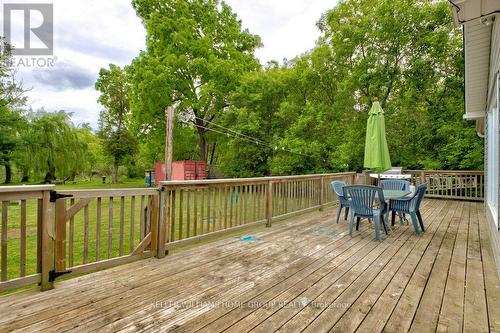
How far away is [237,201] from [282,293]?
6.97 feet

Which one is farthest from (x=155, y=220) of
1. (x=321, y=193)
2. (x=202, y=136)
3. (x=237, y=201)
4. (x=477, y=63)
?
(x=202, y=136)

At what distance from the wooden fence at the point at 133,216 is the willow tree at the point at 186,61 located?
30.0 feet

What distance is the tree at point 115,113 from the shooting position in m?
21.0

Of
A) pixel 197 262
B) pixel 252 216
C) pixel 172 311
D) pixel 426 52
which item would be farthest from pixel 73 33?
Answer: pixel 426 52

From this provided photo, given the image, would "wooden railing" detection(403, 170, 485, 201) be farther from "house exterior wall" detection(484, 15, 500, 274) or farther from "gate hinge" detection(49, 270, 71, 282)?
"gate hinge" detection(49, 270, 71, 282)

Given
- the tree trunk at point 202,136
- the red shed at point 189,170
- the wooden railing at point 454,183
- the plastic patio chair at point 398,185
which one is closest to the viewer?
the plastic patio chair at point 398,185

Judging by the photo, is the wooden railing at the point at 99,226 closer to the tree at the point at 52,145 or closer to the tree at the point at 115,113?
the tree at the point at 52,145

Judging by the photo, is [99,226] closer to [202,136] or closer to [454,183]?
[454,183]

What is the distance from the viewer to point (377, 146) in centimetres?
521

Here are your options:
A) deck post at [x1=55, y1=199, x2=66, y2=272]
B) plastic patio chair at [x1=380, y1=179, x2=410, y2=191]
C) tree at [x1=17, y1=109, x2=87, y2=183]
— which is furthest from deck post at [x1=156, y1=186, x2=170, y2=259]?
tree at [x1=17, y1=109, x2=87, y2=183]

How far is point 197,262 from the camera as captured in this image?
10.1 ft

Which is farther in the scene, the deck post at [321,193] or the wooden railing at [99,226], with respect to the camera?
the deck post at [321,193]

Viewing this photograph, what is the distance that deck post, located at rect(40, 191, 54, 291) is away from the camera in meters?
2.29

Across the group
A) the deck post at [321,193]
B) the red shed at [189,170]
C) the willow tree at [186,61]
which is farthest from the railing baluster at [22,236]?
the red shed at [189,170]
